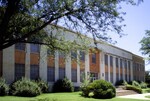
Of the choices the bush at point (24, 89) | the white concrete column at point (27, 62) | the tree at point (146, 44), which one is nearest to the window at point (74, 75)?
the white concrete column at point (27, 62)

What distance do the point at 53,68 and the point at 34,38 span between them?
16.1 metres

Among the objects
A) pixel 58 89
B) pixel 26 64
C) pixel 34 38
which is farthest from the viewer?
pixel 58 89

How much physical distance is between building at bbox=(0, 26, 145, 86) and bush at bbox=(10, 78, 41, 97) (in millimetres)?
1888

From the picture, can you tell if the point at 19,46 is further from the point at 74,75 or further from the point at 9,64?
the point at 74,75

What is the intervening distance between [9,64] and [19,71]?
1931 millimetres

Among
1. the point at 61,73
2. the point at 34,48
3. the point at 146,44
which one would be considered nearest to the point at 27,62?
the point at 34,48

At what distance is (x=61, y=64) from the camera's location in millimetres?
42531

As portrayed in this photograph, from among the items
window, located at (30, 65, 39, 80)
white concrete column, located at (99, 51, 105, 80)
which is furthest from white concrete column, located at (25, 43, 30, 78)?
white concrete column, located at (99, 51, 105, 80)

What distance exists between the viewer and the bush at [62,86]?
4012 cm

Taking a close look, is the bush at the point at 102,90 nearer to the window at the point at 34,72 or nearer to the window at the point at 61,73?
the window at the point at 34,72

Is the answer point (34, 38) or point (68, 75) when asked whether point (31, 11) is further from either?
point (68, 75)

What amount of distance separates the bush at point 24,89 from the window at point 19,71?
2.25m

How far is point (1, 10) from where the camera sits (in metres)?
22.8

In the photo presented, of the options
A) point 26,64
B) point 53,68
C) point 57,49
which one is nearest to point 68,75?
point 53,68
